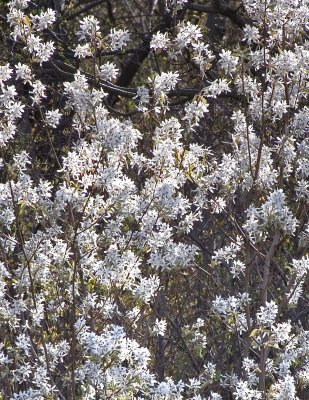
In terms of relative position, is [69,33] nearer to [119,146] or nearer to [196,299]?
[196,299]

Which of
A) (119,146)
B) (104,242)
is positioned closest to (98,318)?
(104,242)

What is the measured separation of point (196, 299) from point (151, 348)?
1.09 metres

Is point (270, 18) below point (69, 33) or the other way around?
below

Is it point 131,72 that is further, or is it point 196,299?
point 131,72

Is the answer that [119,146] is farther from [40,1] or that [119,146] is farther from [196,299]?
[40,1]

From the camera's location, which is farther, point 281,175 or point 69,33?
point 69,33

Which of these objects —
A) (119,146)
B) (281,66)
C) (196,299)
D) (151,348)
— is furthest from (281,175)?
(196,299)

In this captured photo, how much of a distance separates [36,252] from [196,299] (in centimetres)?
322

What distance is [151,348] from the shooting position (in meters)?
6.87

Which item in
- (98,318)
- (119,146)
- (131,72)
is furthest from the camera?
(131,72)

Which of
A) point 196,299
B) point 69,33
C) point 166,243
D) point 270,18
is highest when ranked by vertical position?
point 69,33

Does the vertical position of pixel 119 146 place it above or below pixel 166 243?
above

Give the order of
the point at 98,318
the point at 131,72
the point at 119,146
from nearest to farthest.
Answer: the point at 119,146 < the point at 98,318 < the point at 131,72

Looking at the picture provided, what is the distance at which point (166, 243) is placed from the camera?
4.70m
